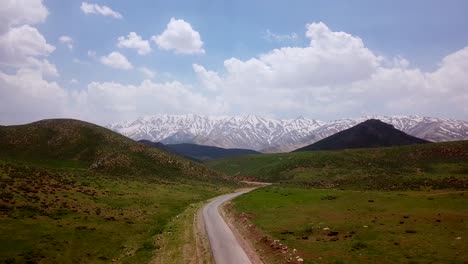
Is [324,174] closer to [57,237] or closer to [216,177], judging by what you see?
[216,177]

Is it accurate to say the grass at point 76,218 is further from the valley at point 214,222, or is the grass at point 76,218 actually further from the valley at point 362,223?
the valley at point 362,223

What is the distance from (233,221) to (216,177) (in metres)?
76.2

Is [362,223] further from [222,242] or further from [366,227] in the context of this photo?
[222,242]

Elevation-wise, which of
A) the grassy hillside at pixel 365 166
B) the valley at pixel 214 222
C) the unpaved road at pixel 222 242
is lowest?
the unpaved road at pixel 222 242

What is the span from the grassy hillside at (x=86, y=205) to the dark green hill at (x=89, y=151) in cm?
34

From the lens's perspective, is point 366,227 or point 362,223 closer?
point 366,227

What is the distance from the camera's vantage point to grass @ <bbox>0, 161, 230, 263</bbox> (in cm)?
3303

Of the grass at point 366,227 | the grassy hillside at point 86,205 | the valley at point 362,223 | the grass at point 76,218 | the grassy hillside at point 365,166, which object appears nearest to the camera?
the grass at point 366,227

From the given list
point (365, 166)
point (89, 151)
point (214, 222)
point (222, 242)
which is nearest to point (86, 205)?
point (214, 222)

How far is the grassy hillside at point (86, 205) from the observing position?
33812 mm

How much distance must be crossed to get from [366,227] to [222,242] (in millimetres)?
14764

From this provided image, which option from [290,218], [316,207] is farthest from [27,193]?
[316,207]

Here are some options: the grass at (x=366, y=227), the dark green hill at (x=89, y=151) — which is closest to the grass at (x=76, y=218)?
the grass at (x=366, y=227)

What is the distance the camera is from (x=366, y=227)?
38.2 meters
